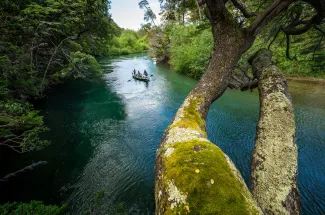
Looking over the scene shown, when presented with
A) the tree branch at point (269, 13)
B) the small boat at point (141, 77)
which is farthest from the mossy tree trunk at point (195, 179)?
the small boat at point (141, 77)

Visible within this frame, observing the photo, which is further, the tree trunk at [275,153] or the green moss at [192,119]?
the green moss at [192,119]

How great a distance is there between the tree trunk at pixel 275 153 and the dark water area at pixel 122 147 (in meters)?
3.17

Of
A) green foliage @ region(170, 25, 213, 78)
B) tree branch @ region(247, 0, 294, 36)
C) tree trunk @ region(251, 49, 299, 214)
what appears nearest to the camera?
tree trunk @ region(251, 49, 299, 214)

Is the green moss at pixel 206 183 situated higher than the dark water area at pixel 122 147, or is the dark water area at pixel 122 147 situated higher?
the green moss at pixel 206 183

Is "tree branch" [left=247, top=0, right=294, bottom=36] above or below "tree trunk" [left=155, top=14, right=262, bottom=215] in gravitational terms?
Answer: above

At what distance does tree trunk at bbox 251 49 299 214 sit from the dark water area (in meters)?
3.17

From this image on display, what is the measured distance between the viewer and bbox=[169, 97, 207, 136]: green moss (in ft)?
5.48

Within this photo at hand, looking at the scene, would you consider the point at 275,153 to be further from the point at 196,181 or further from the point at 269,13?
the point at 269,13

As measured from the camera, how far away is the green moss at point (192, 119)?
167 cm

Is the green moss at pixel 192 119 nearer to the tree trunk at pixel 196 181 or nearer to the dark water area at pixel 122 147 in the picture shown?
the tree trunk at pixel 196 181

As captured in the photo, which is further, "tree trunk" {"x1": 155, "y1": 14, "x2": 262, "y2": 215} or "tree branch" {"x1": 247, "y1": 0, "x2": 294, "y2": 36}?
"tree branch" {"x1": 247, "y1": 0, "x2": 294, "y2": 36}

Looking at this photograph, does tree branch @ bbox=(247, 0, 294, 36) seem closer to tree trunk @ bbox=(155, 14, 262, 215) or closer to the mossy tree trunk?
the mossy tree trunk

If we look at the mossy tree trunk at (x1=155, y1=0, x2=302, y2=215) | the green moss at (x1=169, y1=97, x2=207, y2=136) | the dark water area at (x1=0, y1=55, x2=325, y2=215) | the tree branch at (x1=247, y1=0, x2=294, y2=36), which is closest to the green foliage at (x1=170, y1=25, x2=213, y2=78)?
the dark water area at (x1=0, y1=55, x2=325, y2=215)

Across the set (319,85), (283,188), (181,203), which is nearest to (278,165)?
(283,188)
